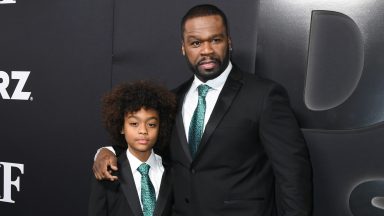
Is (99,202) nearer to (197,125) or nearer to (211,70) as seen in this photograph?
(197,125)

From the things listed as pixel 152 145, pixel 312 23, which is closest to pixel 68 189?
pixel 152 145

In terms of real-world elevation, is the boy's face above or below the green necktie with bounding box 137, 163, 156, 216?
above

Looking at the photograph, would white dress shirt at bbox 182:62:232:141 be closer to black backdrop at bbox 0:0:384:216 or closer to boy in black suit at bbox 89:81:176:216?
boy in black suit at bbox 89:81:176:216

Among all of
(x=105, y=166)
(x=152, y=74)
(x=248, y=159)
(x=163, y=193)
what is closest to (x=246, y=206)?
(x=248, y=159)

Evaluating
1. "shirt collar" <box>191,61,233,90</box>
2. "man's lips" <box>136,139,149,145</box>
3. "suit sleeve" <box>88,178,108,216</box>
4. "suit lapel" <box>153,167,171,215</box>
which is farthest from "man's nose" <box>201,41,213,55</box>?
"suit sleeve" <box>88,178,108,216</box>

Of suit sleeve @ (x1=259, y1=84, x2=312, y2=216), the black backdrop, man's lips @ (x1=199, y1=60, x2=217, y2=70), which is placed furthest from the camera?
the black backdrop

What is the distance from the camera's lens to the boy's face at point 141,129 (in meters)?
1.56

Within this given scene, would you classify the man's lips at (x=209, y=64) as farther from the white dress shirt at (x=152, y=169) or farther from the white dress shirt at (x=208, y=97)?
the white dress shirt at (x=152, y=169)

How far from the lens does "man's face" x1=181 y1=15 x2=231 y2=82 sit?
4.97 feet

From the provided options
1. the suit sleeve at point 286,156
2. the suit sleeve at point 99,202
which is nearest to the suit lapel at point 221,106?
the suit sleeve at point 286,156

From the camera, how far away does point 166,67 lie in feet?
7.27

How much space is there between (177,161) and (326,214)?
2.39 ft

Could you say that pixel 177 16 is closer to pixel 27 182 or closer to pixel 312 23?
pixel 312 23

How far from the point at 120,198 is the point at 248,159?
18.6 inches
